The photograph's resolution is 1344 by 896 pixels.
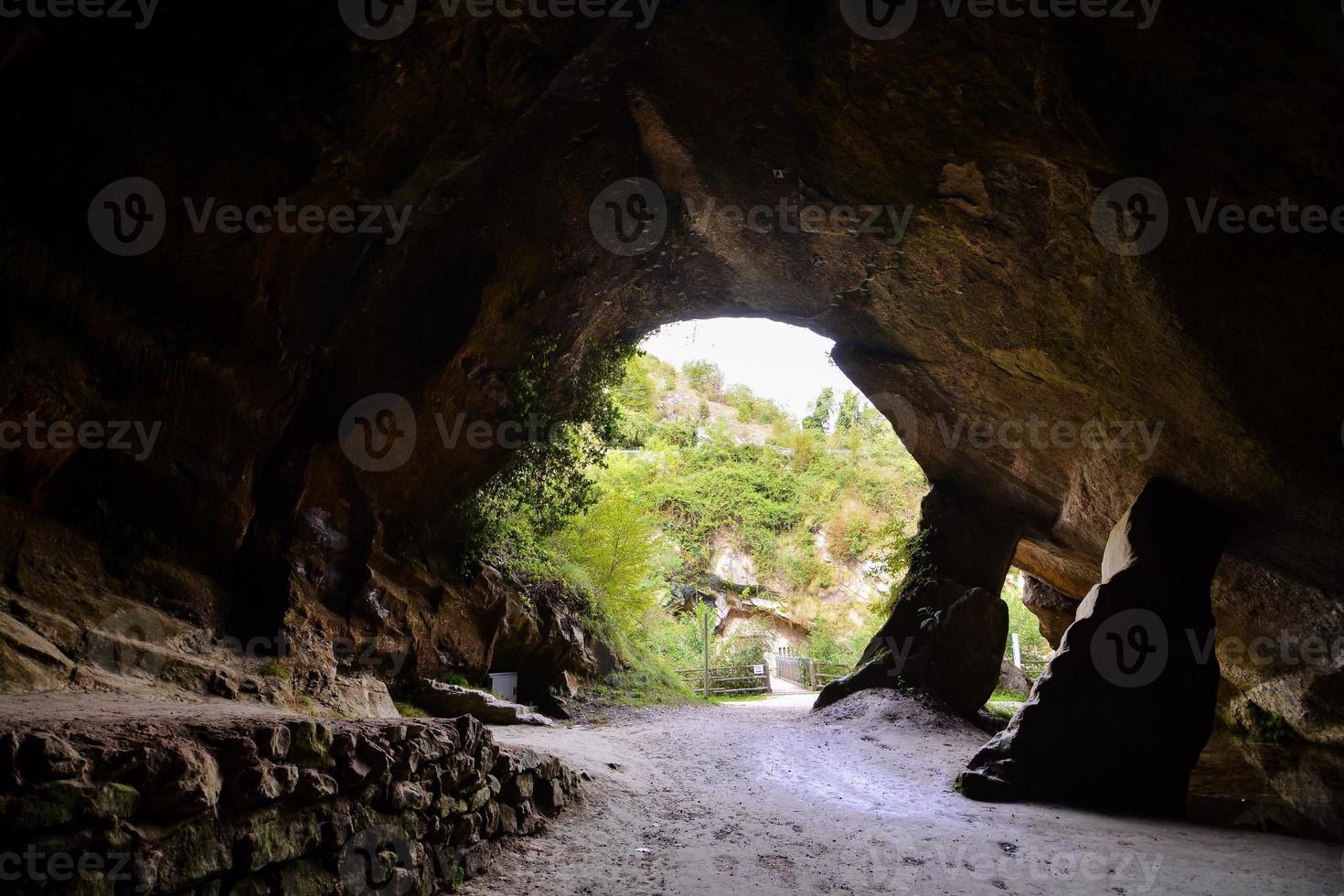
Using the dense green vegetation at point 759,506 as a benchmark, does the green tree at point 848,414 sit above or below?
above

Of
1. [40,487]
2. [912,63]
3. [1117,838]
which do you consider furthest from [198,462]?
[1117,838]

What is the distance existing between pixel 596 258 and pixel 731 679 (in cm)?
1518

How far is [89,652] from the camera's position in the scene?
425cm

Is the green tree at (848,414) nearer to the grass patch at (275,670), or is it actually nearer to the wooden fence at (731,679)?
the wooden fence at (731,679)

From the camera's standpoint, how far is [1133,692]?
22.6 ft

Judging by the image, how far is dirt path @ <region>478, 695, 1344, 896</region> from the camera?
442cm

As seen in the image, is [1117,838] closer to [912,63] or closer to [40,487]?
[912,63]

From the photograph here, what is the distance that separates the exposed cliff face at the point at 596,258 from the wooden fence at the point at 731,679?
40.3 ft

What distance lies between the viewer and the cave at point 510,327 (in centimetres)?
A: 407

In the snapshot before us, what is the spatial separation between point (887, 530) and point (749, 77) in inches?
375

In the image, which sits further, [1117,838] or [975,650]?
[975,650]

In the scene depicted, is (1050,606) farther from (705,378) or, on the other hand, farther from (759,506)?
(705,378)

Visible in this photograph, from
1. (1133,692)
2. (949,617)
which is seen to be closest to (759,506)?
(949,617)

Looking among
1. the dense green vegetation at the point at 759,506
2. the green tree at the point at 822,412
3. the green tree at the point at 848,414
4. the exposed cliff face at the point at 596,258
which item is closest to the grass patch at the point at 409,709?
the exposed cliff face at the point at 596,258
